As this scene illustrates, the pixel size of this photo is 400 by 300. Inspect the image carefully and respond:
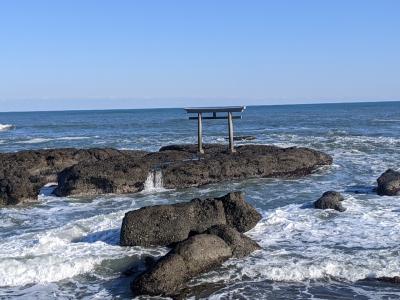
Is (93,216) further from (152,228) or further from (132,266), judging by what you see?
(132,266)

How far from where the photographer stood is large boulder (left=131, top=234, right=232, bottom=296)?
28.2 feet

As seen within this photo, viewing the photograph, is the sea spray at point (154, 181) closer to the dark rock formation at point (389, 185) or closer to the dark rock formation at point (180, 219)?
the dark rock formation at point (180, 219)

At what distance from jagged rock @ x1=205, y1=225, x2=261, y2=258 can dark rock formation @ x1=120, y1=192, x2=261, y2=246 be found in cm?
78

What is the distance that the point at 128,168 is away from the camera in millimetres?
18734

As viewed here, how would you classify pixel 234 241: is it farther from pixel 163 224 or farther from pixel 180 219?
pixel 163 224

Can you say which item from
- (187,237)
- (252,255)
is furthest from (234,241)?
(187,237)

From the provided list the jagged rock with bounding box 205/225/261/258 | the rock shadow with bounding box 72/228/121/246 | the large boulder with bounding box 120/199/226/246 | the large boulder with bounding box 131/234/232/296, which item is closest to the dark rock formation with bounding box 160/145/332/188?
the rock shadow with bounding box 72/228/121/246

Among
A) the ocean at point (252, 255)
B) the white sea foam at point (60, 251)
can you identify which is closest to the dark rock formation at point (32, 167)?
the ocean at point (252, 255)

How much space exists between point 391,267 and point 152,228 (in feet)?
15.9

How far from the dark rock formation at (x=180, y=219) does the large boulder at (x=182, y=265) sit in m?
1.39

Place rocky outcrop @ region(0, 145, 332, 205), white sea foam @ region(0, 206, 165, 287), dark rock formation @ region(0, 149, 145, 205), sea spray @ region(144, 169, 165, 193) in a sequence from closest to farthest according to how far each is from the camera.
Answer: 1. white sea foam @ region(0, 206, 165, 287)
2. dark rock formation @ region(0, 149, 145, 205)
3. rocky outcrop @ region(0, 145, 332, 205)
4. sea spray @ region(144, 169, 165, 193)

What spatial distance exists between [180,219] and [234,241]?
1665 millimetres

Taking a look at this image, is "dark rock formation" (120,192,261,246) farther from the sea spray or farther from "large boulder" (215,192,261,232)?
the sea spray

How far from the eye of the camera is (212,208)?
1225 centimetres
